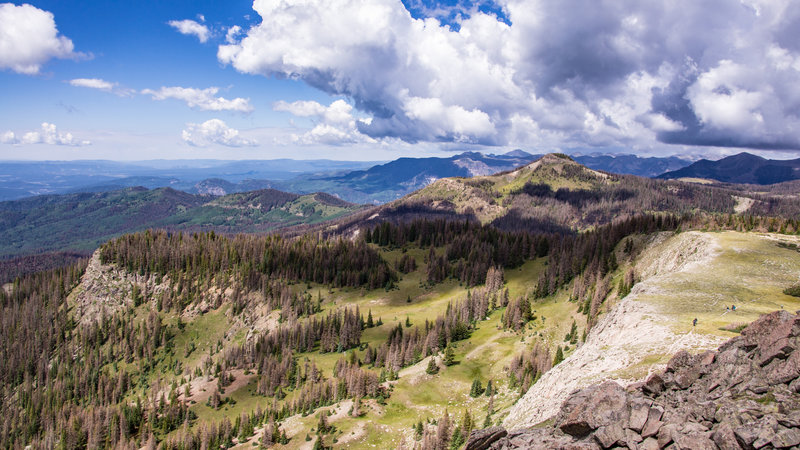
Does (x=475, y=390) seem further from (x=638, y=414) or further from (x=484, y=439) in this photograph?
(x=638, y=414)

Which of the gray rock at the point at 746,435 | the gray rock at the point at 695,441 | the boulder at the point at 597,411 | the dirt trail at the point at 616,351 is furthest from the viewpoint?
the dirt trail at the point at 616,351

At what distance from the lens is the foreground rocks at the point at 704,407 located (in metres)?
17.2

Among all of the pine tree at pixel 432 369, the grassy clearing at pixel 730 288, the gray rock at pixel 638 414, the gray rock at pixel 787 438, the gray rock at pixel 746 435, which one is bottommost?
the pine tree at pixel 432 369

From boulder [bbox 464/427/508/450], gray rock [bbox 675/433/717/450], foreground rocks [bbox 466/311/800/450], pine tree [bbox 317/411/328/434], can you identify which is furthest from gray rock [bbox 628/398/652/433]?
pine tree [bbox 317/411/328/434]

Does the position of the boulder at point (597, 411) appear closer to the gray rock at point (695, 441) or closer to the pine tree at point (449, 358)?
the gray rock at point (695, 441)

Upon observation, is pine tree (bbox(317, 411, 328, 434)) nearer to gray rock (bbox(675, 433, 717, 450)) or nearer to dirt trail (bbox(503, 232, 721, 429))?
dirt trail (bbox(503, 232, 721, 429))

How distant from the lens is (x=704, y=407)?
19719mm

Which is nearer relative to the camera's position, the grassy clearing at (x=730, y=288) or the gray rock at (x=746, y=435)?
the gray rock at (x=746, y=435)

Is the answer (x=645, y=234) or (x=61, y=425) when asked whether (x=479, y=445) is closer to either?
(x=645, y=234)

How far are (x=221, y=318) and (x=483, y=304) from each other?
12637 centimetres

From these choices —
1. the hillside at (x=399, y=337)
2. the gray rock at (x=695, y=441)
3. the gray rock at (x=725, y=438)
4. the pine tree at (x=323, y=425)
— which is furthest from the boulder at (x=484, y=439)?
the pine tree at (x=323, y=425)

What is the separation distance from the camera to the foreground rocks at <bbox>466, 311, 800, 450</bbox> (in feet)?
56.3

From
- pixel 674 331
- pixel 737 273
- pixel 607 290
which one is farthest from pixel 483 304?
pixel 674 331

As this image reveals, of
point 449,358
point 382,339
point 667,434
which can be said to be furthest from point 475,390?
point 667,434
